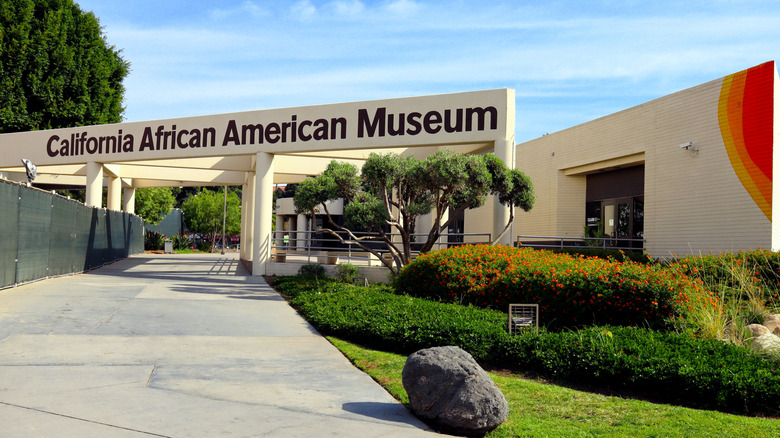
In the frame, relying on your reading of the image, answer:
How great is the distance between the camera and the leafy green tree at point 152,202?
48.4 meters

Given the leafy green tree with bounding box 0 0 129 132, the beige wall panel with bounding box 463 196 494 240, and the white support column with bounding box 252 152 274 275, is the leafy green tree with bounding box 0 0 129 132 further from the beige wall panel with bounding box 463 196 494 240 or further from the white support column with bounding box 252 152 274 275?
the beige wall panel with bounding box 463 196 494 240

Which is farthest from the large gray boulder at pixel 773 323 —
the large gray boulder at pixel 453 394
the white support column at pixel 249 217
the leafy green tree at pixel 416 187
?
the white support column at pixel 249 217

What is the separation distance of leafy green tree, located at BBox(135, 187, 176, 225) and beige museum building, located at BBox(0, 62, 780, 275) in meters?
20.5

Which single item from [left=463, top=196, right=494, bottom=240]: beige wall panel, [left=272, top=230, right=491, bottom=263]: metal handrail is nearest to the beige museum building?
[left=272, top=230, right=491, bottom=263]: metal handrail

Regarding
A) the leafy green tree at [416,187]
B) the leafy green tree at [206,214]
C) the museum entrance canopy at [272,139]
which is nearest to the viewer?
the leafy green tree at [416,187]

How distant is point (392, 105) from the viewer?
751 inches

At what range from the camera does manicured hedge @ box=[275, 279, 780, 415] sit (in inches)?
255

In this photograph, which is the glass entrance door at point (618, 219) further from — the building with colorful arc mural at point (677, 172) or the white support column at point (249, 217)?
the white support column at point (249, 217)

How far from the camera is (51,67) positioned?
36469 millimetres

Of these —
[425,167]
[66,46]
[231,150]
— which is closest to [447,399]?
[425,167]

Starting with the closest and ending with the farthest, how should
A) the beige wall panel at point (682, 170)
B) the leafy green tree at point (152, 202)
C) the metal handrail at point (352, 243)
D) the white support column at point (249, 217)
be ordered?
1. the beige wall panel at point (682, 170)
2. the metal handrail at point (352, 243)
3. the white support column at point (249, 217)
4. the leafy green tree at point (152, 202)

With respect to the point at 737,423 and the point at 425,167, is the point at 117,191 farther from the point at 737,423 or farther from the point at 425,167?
the point at 737,423

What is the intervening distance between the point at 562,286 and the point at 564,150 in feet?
52.5

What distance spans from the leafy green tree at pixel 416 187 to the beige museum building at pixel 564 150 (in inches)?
70.3
